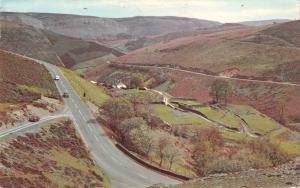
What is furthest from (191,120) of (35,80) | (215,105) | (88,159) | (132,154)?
(88,159)

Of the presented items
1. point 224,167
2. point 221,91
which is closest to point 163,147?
point 224,167

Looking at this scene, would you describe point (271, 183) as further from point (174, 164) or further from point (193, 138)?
point (193, 138)

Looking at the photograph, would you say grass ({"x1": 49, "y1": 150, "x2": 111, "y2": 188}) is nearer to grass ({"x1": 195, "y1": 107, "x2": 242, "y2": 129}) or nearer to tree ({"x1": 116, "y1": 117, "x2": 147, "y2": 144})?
tree ({"x1": 116, "y1": 117, "x2": 147, "y2": 144})

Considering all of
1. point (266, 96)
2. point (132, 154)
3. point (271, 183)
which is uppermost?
point (271, 183)

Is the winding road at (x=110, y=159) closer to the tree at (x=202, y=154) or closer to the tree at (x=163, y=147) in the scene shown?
the tree at (x=163, y=147)

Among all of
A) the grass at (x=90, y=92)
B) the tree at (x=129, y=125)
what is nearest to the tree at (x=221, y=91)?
the grass at (x=90, y=92)

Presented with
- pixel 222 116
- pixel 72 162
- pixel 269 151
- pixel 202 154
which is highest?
pixel 72 162

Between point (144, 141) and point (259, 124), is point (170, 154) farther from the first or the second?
point (259, 124)

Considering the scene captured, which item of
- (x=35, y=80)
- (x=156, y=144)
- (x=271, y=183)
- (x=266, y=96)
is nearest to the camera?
(x=271, y=183)
